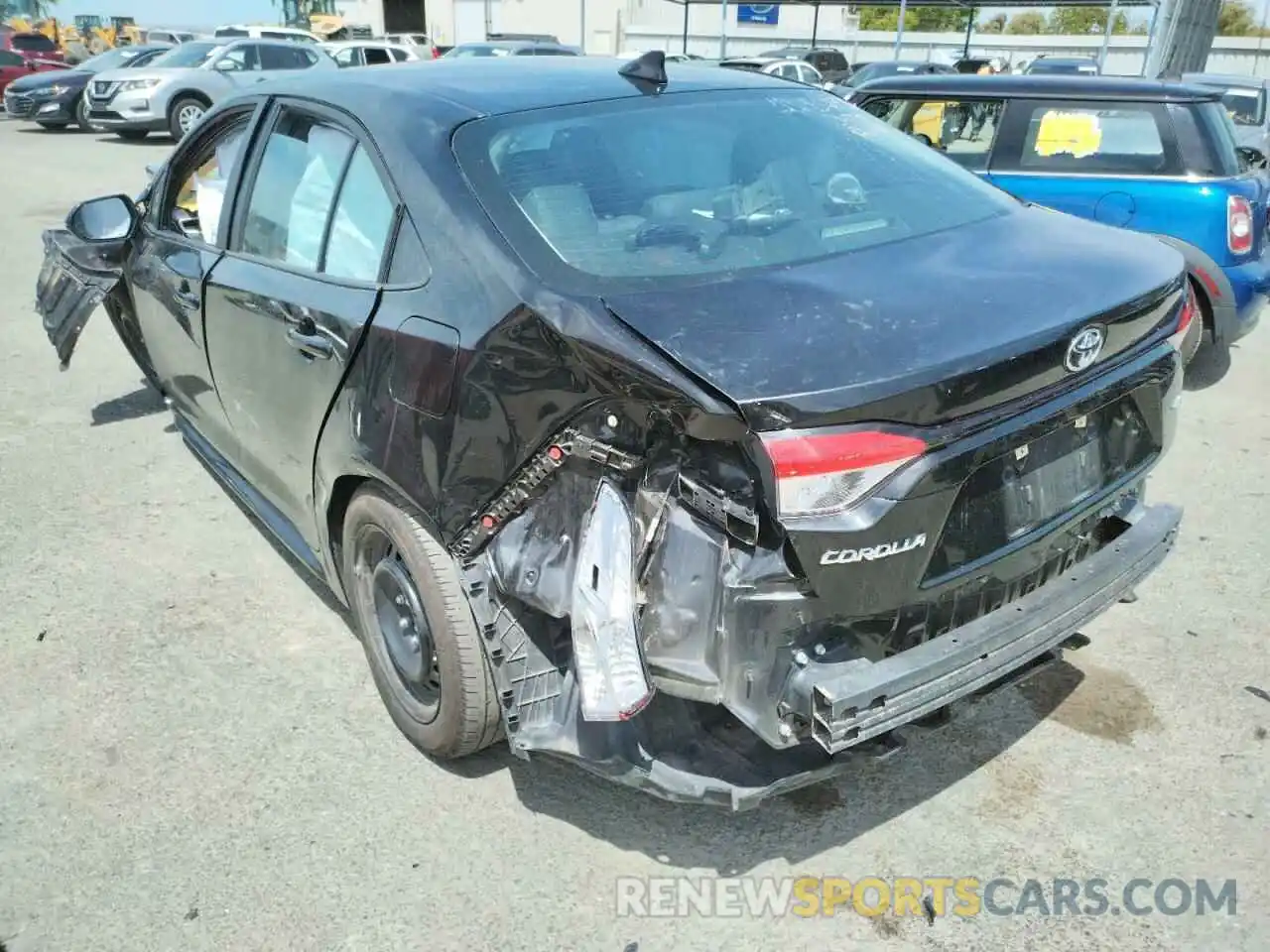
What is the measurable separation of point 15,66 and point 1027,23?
203 feet

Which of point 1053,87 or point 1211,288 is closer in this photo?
point 1211,288

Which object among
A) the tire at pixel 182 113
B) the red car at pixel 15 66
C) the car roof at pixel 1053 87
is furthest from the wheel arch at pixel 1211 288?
the red car at pixel 15 66

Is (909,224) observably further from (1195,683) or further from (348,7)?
(348,7)

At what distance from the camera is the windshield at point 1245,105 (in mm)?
10531

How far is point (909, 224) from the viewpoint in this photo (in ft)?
9.13

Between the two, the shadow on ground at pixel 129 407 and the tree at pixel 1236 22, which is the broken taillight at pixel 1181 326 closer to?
the shadow on ground at pixel 129 407

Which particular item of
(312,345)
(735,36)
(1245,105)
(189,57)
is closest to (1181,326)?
(312,345)

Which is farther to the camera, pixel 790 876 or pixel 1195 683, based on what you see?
pixel 1195 683

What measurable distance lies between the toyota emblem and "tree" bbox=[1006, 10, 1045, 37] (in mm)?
71634

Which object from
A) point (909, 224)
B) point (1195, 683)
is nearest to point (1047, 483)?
point (909, 224)

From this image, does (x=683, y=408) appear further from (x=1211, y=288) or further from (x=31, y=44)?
(x=31, y=44)

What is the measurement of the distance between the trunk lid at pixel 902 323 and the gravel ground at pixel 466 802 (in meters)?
1.03

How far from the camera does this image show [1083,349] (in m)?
2.24

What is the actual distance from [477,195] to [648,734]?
1.35 meters
